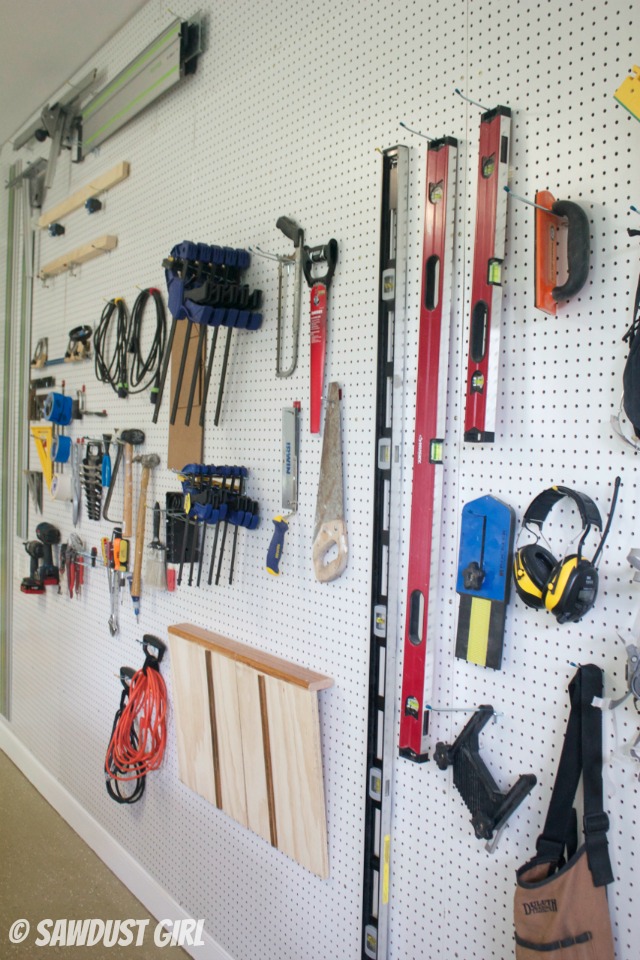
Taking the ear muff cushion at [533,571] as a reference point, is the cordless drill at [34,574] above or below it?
below

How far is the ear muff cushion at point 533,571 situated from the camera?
1157 mm

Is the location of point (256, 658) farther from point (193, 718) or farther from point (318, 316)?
point (318, 316)

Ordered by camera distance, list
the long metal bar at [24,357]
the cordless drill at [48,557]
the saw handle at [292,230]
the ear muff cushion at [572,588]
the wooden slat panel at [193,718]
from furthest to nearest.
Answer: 1. the long metal bar at [24,357]
2. the cordless drill at [48,557]
3. the wooden slat panel at [193,718]
4. the saw handle at [292,230]
5. the ear muff cushion at [572,588]

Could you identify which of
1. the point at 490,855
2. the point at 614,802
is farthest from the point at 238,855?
the point at 614,802

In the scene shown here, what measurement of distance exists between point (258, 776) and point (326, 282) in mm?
1371

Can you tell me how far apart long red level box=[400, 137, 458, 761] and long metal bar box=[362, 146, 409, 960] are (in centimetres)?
8

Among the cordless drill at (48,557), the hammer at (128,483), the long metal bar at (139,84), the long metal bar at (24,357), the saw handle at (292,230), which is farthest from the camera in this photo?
the long metal bar at (24,357)

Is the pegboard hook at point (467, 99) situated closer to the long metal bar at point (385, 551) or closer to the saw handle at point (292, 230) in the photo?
the long metal bar at point (385, 551)

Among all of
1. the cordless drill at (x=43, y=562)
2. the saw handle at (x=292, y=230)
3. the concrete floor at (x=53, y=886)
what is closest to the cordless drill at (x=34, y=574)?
the cordless drill at (x=43, y=562)

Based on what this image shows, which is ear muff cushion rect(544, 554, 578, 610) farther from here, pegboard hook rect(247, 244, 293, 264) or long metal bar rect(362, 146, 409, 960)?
pegboard hook rect(247, 244, 293, 264)

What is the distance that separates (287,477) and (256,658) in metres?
0.52

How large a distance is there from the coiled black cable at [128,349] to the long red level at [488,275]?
4.79 feet

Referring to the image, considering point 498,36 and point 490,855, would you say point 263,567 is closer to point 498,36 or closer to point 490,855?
point 490,855

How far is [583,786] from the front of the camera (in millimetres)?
1158
